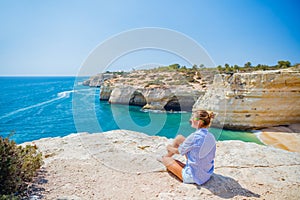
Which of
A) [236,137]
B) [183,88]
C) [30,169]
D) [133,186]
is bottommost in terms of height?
[236,137]

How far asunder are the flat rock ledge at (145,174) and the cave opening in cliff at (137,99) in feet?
78.3

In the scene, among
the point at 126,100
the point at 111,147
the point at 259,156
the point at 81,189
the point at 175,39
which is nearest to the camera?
the point at 81,189

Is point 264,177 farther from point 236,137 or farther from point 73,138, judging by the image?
point 236,137

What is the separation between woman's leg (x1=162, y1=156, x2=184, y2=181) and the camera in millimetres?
2561

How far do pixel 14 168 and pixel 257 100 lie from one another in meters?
14.5

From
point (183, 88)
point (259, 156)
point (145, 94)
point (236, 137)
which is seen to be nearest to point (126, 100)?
point (145, 94)

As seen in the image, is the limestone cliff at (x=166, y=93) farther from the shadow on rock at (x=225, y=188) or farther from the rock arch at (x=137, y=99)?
the shadow on rock at (x=225, y=188)

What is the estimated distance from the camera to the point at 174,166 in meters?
2.65

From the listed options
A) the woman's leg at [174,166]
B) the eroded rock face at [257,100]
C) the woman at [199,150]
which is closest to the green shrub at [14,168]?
the woman's leg at [174,166]

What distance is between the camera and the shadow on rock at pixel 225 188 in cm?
225

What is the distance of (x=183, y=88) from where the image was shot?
24016mm

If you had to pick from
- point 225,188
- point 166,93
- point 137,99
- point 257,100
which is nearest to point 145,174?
point 225,188

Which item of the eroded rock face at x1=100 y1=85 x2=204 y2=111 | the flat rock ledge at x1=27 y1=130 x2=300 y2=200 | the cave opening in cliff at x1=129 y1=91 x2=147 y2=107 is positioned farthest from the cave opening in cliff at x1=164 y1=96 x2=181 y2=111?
the flat rock ledge at x1=27 y1=130 x2=300 y2=200

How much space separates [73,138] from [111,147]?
1087 millimetres
